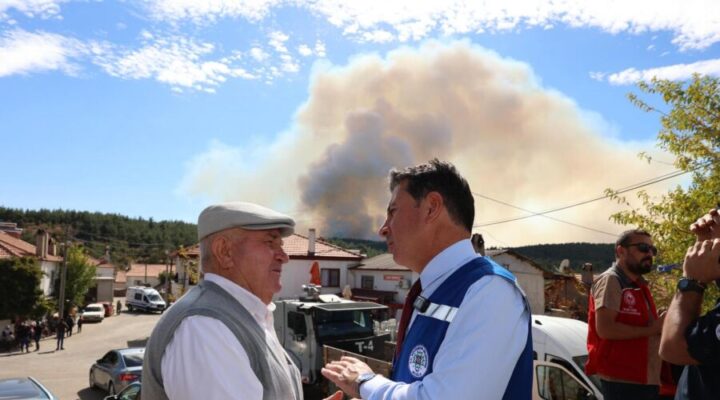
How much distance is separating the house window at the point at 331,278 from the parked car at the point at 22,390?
82.5ft

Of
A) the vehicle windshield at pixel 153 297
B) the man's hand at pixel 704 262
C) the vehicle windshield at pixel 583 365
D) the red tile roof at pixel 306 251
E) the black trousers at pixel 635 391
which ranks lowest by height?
the vehicle windshield at pixel 153 297

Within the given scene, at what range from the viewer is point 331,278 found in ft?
109

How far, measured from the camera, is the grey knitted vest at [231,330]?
2.01 m

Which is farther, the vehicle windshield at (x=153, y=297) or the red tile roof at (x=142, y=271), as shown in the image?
the red tile roof at (x=142, y=271)

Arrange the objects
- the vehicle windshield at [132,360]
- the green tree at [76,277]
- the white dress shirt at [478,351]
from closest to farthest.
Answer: the white dress shirt at [478,351] < the vehicle windshield at [132,360] < the green tree at [76,277]

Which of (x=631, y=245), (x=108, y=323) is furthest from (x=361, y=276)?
(x=631, y=245)

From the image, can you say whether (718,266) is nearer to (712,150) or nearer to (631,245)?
(631,245)

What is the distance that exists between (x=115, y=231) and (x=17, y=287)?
98.3m

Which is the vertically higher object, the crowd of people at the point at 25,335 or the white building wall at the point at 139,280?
the white building wall at the point at 139,280

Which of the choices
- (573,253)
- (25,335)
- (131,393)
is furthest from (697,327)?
(573,253)

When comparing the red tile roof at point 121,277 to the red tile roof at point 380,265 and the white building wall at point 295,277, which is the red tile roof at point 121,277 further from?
the red tile roof at point 380,265

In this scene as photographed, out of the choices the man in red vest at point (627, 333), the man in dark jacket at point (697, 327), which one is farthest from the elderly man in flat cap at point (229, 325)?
the man in red vest at point (627, 333)

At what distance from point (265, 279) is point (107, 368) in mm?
12838

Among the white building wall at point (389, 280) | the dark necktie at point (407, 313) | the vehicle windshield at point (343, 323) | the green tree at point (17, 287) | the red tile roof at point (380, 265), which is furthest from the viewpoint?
the red tile roof at point (380, 265)
